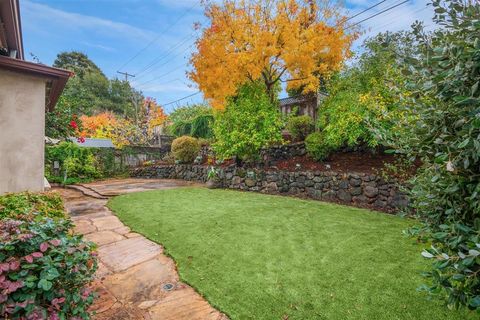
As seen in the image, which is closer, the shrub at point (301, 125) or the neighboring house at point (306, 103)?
the shrub at point (301, 125)

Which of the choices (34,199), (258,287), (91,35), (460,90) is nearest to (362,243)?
(258,287)

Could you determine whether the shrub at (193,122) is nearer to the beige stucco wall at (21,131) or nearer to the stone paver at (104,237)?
the beige stucco wall at (21,131)

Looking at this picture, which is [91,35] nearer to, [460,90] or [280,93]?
[280,93]

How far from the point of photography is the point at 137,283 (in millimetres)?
2834

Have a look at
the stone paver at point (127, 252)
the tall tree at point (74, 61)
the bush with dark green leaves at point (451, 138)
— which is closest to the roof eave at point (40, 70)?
the stone paver at point (127, 252)

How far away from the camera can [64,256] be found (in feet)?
5.29

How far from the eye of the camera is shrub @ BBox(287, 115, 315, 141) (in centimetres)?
934

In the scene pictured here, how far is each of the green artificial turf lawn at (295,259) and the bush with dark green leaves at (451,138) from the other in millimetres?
1178

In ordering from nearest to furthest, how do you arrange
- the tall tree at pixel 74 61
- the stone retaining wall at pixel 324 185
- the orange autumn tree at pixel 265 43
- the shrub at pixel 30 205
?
the shrub at pixel 30 205 → the stone retaining wall at pixel 324 185 → the orange autumn tree at pixel 265 43 → the tall tree at pixel 74 61

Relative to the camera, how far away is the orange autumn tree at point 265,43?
738 centimetres

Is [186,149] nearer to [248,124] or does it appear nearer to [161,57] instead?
[248,124]

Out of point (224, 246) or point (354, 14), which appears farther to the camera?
point (354, 14)

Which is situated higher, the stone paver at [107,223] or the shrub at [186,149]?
the shrub at [186,149]

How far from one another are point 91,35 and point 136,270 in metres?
15.9
